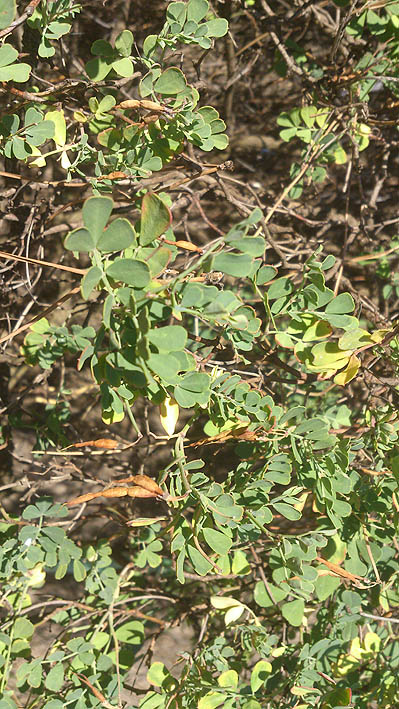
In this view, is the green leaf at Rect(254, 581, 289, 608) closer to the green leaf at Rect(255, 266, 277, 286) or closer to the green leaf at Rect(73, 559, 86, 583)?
the green leaf at Rect(73, 559, 86, 583)

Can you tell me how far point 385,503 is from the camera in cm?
101

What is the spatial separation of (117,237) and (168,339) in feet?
0.38

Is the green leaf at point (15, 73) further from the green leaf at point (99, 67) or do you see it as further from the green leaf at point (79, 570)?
the green leaf at point (79, 570)

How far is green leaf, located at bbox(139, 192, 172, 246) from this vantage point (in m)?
0.62

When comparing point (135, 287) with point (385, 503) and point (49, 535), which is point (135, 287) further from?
point (49, 535)

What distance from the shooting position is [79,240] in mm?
587

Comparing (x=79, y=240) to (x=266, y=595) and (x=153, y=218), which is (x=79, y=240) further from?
(x=266, y=595)

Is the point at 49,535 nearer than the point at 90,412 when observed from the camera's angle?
Yes

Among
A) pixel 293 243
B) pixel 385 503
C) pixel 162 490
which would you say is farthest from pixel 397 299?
pixel 162 490

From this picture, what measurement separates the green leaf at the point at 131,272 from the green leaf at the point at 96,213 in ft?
0.12

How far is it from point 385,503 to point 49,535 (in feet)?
2.14

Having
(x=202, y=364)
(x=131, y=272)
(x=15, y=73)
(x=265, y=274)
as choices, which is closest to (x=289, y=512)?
(x=202, y=364)

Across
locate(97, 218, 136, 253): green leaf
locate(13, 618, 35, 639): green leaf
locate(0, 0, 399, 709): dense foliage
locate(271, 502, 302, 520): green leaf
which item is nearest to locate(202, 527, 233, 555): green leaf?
locate(0, 0, 399, 709): dense foliage

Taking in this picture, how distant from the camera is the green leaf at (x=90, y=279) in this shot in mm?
592
